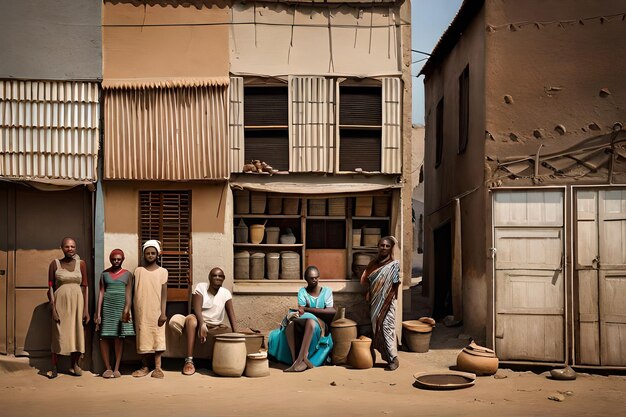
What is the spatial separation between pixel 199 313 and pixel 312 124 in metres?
3.32

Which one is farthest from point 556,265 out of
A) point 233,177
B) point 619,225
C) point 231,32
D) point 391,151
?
point 231,32

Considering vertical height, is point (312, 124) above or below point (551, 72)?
below

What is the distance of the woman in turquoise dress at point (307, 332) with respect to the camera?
11.9 metres

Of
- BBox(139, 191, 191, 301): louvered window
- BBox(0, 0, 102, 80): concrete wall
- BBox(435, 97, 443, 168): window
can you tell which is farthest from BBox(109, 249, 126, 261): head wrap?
BBox(435, 97, 443, 168): window

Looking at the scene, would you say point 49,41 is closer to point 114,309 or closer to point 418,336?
point 114,309

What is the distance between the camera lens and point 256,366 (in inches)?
461

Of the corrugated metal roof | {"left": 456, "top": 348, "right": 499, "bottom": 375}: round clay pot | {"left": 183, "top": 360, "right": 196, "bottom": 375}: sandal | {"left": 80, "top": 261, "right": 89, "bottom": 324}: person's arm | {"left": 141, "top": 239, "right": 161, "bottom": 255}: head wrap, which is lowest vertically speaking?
{"left": 183, "top": 360, "right": 196, "bottom": 375}: sandal

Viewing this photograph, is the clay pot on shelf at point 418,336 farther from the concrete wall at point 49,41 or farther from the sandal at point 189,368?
the concrete wall at point 49,41

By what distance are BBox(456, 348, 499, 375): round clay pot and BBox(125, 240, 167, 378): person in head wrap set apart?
4221mm

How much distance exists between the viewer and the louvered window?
506 inches

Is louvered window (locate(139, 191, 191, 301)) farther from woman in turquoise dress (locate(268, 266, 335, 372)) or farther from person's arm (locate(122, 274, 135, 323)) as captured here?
woman in turquoise dress (locate(268, 266, 335, 372))

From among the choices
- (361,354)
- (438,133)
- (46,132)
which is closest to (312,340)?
(361,354)

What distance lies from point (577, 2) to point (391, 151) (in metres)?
3.42

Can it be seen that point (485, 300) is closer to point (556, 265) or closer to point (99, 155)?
point (556, 265)
